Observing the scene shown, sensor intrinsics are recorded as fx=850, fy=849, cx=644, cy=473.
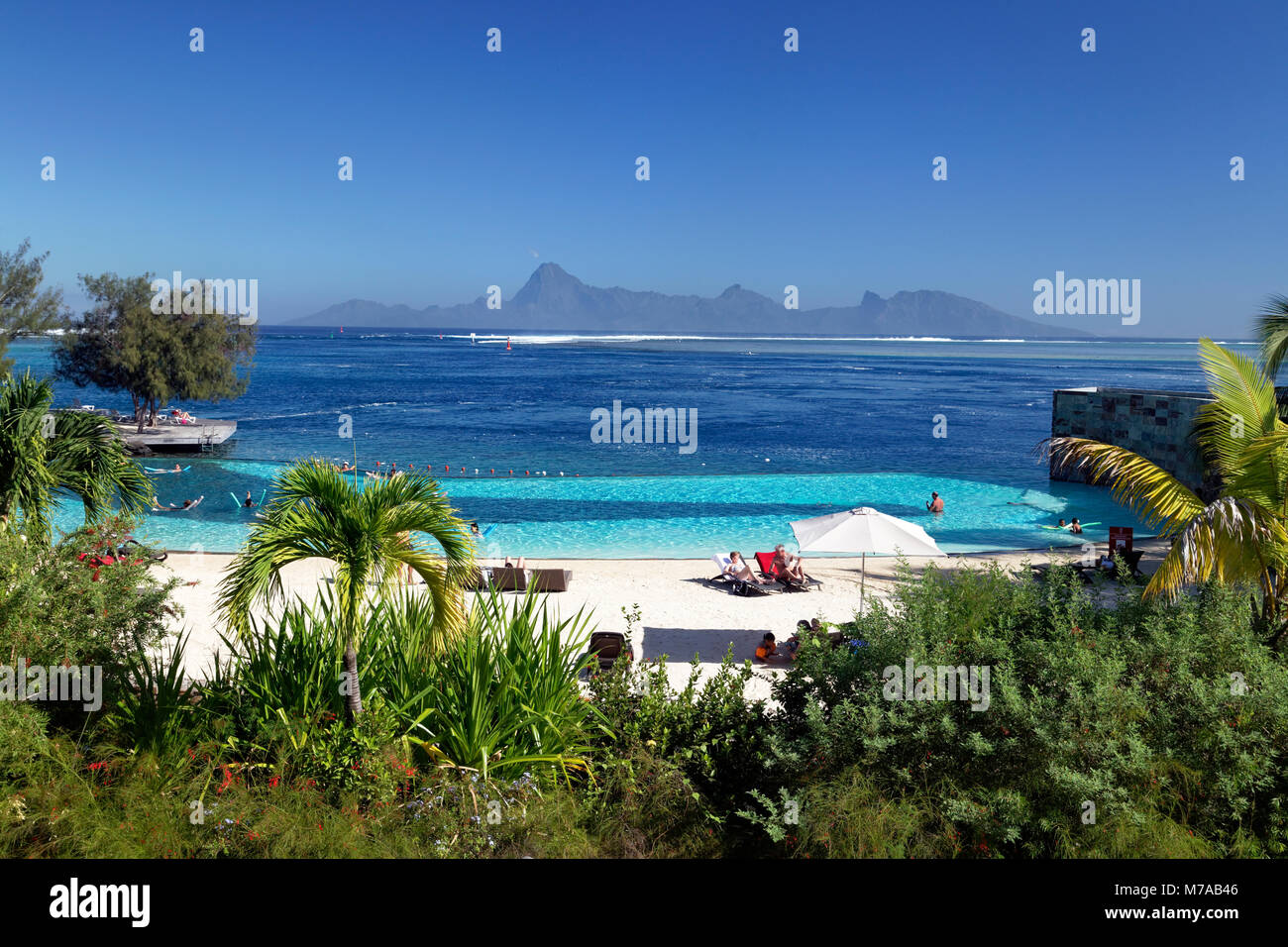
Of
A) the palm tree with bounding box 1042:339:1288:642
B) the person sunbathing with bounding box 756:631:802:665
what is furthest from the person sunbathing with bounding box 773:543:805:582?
the palm tree with bounding box 1042:339:1288:642

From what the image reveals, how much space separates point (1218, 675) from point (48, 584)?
826 cm

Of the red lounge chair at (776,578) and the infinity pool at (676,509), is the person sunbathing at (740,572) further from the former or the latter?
the infinity pool at (676,509)

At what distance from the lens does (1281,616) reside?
22.8 ft

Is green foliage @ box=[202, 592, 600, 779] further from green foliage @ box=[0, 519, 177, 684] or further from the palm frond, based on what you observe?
the palm frond

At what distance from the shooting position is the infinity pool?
2383 cm

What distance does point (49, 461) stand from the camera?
8211mm

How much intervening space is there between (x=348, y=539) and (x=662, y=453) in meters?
40.4

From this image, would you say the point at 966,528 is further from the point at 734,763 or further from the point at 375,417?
the point at 375,417

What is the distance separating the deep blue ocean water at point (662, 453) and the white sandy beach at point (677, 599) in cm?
442

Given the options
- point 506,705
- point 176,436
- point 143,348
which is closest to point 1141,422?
point 506,705

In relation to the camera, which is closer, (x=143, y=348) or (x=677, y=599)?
(x=677, y=599)

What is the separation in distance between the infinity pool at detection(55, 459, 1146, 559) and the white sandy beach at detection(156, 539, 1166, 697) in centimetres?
336

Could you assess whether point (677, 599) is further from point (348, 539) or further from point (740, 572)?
point (348, 539)
